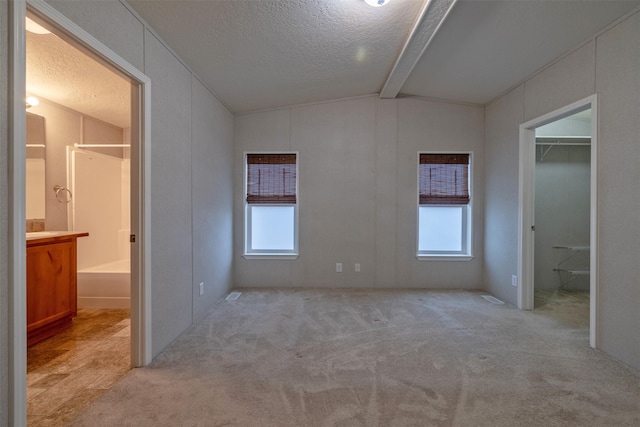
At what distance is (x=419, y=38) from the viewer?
259 centimetres

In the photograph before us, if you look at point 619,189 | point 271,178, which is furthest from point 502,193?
point 271,178

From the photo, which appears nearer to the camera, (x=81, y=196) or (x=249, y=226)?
(x=81, y=196)

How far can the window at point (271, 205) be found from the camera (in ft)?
14.0

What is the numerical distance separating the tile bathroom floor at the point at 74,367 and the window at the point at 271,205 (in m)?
1.89

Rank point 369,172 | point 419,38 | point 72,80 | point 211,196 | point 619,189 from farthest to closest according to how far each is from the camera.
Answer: point 369,172 < point 211,196 < point 72,80 < point 419,38 < point 619,189

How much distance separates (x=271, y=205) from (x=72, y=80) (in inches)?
100.0

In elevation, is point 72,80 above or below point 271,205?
above

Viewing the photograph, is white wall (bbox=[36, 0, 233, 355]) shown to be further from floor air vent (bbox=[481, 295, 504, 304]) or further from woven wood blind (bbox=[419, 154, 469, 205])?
floor air vent (bbox=[481, 295, 504, 304])

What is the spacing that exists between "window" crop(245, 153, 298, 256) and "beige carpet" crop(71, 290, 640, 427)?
1348 mm

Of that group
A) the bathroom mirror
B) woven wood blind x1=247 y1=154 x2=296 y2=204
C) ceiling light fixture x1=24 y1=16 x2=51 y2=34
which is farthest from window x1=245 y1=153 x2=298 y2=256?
ceiling light fixture x1=24 y1=16 x2=51 y2=34

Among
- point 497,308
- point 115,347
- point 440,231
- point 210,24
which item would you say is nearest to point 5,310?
point 115,347

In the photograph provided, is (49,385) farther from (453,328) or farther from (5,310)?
(453,328)

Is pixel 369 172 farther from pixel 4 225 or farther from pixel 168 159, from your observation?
pixel 4 225

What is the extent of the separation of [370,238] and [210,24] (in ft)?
10.2
